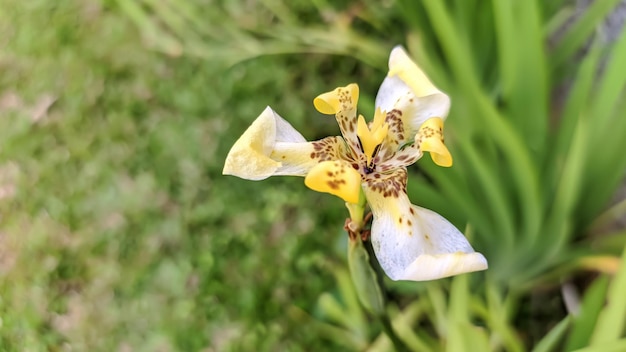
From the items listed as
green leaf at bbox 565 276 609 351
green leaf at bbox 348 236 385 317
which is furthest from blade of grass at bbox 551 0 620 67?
green leaf at bbox 348 236 385 317

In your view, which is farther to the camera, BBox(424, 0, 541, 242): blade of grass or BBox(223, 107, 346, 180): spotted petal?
BBox(424, 0, 541, 242): blade of grass

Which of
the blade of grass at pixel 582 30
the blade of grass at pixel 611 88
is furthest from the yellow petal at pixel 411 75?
the blade of grass at pixel 582 30

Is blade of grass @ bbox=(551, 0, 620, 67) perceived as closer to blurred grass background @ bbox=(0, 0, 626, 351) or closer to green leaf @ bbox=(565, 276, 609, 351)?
blurred grass background @ bbox=(0, 0, 626, 351)

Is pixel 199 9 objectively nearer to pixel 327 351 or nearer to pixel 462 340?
pixel 327 351

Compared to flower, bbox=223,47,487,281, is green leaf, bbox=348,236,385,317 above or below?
below

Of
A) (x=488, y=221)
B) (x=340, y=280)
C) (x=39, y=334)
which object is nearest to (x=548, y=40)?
→ (x=488, y=221)

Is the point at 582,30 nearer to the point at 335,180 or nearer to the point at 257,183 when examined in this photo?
the point at 257,183

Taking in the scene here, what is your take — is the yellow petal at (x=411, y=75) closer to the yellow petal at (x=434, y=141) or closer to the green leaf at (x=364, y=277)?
the yellow petal at (x=434, y=141)
